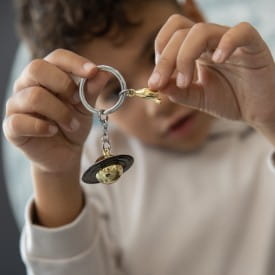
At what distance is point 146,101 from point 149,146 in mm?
124

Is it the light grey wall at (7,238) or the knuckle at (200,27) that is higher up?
the knuckle at (200,27)

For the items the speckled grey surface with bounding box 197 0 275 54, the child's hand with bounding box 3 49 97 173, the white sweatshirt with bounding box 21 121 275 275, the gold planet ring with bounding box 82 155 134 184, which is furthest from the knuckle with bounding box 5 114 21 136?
the speckled grey surface with bounding box 197 0 275 54

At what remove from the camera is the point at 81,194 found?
0.66m

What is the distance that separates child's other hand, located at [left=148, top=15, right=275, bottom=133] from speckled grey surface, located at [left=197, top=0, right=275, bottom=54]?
0.49 metres

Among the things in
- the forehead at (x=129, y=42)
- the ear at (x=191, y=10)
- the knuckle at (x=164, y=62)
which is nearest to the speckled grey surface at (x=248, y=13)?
the ear at (x=191, y=10)

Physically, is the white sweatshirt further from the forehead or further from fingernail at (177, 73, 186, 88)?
fingernail at (177, 73, 186, 88)

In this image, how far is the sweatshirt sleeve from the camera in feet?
2.09

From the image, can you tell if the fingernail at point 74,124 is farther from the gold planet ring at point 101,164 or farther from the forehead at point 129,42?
the forehead at point 129,42

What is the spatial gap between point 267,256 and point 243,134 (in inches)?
8.7

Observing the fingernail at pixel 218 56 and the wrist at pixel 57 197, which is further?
the wrist at pixel 57 197

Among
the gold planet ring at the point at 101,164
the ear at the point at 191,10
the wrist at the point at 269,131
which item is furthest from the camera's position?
the ear at the point at 191,10

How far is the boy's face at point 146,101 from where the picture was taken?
2.41 feet

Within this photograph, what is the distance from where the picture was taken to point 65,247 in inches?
25.8

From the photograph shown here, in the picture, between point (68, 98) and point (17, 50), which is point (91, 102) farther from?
point (17, 50)
